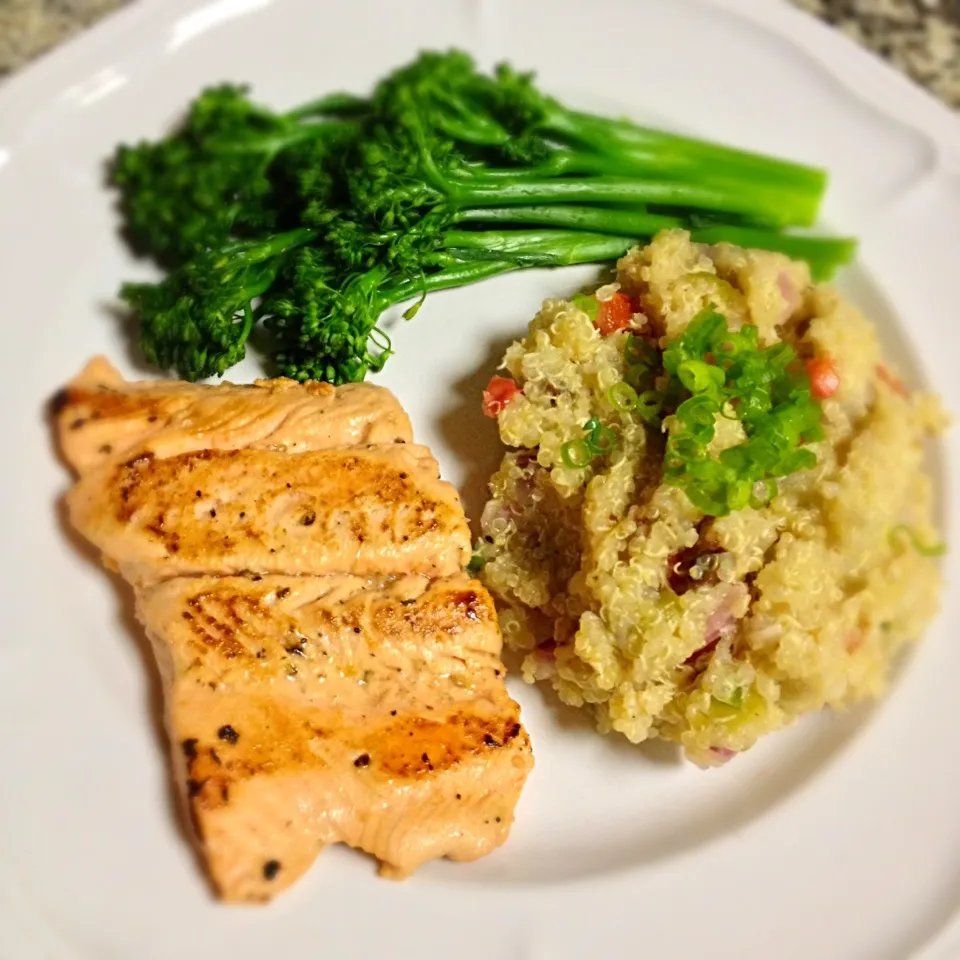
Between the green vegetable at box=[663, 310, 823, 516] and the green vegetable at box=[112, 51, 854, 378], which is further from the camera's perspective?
the green vegetable at box=[112, 51, 854, 378]

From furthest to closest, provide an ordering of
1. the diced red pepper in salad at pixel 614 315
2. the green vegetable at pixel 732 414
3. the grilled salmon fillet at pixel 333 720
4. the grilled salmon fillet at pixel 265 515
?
the diced red pepper in salad at pixel 614 315 < the green vegetable at pixel 732 414 < the grilled salmon fillet at pixel 265 515 < the grilled salmon fillet at pixel 333 720

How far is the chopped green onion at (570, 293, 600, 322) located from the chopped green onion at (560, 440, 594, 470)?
1.61ft

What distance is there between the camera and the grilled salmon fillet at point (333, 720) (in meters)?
2.61

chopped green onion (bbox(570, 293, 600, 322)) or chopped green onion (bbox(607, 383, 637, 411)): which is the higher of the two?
chopped green onion (bbox(570, 293, 600, 322))

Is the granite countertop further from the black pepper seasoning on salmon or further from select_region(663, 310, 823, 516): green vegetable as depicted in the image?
the black pepper seasoning on salmon

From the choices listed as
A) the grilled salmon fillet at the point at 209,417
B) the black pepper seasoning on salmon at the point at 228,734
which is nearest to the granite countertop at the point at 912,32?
the grilled salmon fillet at the point at 209,417

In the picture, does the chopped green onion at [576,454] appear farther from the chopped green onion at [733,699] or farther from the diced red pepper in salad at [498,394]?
the chopped green onion at [733,699]

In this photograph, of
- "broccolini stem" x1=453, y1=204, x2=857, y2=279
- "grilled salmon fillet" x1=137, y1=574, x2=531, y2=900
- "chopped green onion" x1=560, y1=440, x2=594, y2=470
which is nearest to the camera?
"grilled salmon fillet" x1=137, y1=574, x2=531, y2=900

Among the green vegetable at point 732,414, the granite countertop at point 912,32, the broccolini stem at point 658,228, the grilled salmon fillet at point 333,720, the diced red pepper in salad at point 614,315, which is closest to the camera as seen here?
the grilled salmon fillet at point 333,720

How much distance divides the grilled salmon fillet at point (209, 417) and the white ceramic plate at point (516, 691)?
15 cm

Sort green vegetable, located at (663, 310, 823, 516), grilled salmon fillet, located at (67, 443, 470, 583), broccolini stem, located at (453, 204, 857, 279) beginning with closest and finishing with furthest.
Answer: grilled salmon fillet, located at (67, 443, 470, 583), green vegetable, located at (663, 310, 823, 516), broccolini stem, located at (453, 204, 857, 279)

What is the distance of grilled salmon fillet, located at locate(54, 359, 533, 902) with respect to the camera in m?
2.63

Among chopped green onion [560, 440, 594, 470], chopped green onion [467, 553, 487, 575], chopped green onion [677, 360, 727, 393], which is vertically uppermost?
chopped green onion [677, 360, 727, 393]

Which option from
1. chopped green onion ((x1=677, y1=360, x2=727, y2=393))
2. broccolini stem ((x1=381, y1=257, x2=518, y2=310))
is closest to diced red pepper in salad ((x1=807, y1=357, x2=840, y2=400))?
chopped green onion ((x1=677, y1=360, x2=727, y2=393))
